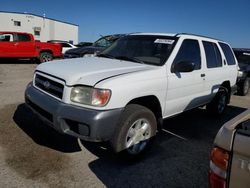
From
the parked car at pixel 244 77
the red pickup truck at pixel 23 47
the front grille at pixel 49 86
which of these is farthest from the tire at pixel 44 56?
the front grille at pixel 49 86

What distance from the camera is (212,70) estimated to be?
512cm

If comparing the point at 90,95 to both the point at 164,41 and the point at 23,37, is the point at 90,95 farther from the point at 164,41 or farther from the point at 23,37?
Answer: the point at 23,37

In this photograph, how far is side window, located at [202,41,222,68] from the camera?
201 inches

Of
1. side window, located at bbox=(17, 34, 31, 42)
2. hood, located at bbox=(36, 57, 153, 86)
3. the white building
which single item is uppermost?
the white building

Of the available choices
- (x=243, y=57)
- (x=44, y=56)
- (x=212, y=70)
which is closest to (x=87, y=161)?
(x=212, y=70)

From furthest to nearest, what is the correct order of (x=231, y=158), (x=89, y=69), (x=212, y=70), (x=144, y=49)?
(x=212, y=70) < (x=144, y=49) < (x=89, y=69) < (x=231, y=158)

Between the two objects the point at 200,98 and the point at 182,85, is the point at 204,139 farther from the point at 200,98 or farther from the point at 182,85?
the point at 182,85

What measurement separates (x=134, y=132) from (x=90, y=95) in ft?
2.83

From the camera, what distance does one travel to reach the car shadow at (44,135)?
3979 millimetres

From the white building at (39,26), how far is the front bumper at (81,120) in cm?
3429

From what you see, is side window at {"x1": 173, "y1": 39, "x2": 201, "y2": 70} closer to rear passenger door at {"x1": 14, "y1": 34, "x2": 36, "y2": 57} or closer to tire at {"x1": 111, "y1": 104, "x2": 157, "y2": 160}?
tire at {"x1": 111, "y1": 104, "x2": 157, "y2": 160}

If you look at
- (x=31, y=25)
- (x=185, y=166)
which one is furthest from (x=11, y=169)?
(x=31, y=25)

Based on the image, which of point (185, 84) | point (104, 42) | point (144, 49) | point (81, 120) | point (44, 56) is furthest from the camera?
→ point (44, 56)

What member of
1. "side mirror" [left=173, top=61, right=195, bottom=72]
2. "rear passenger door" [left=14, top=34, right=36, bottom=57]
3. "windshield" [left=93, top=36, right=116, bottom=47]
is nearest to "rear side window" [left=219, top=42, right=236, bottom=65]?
"side mirror" [left=173, top=61, right=195, bottom=72]
